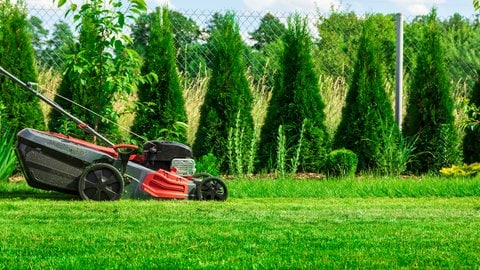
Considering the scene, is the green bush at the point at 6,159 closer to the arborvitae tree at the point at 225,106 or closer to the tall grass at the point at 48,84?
the tall grass at the point at 48,84

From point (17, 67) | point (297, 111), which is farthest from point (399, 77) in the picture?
point (17, 67)

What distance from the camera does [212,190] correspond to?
29.4 ft

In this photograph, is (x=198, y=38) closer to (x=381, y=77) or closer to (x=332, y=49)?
(x=332, y=49)

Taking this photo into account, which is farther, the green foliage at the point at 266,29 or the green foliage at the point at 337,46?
the green foliage at the point at 337,46

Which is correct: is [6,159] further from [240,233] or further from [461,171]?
[461,171]

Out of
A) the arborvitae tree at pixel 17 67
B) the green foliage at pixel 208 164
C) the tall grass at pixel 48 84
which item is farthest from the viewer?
the tall grass at pixel 48 84

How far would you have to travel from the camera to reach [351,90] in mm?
12492

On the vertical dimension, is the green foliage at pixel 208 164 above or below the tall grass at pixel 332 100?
below

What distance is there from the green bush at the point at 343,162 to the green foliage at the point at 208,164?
4.79 ft

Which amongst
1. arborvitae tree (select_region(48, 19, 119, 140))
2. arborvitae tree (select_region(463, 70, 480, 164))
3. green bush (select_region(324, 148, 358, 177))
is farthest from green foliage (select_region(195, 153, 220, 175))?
arborvitae tree (select_region(463, 70, 480, 164))

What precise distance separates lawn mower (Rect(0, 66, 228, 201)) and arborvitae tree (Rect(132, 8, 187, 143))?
3015mm

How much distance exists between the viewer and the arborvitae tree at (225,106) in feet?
39.9

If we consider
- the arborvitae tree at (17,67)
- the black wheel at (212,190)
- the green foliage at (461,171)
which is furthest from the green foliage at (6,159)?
the green foliage at (461,171)

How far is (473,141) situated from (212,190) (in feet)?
17.1
